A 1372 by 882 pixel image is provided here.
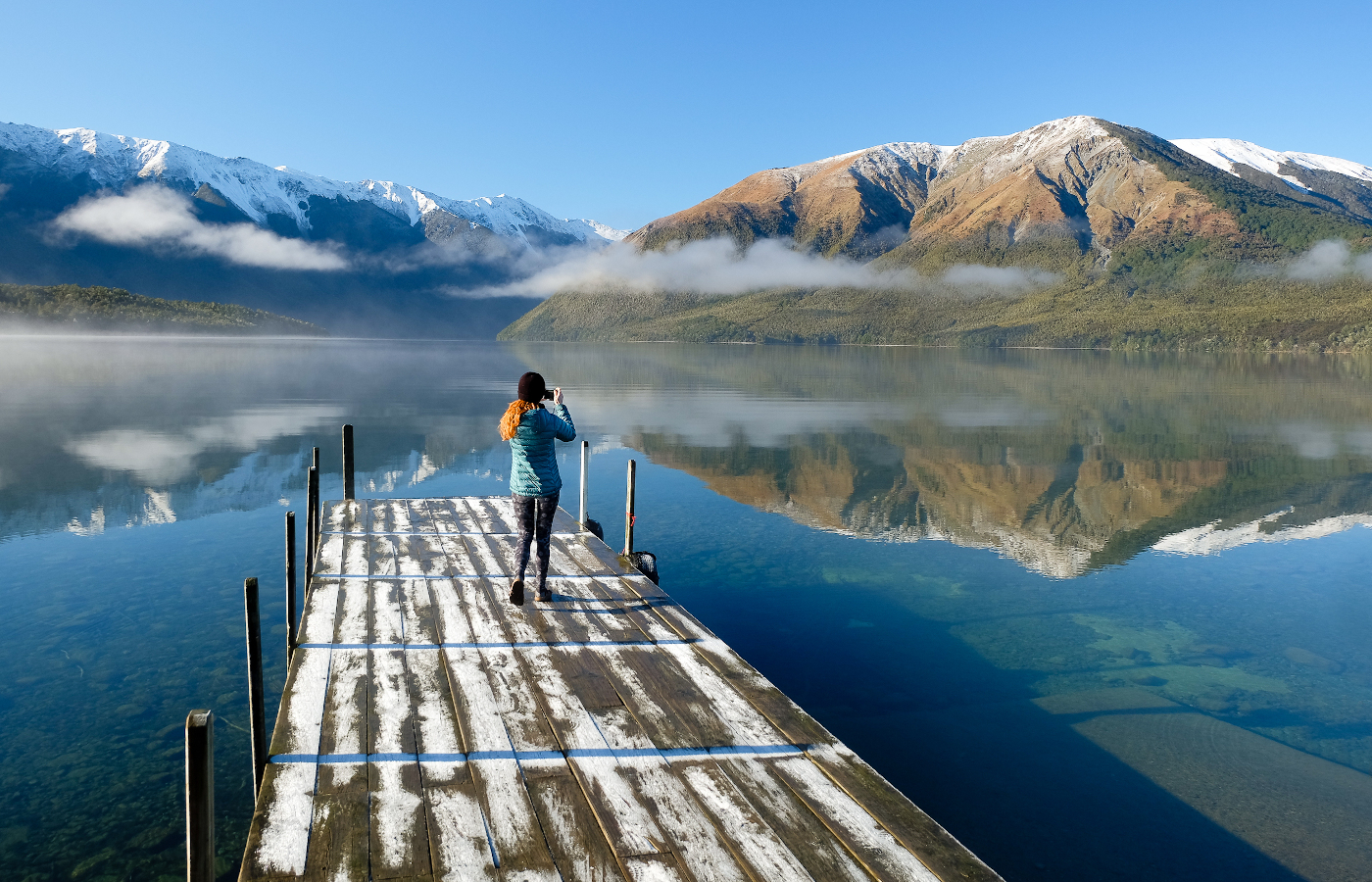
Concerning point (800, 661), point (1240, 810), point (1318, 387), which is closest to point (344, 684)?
point (800, 661)

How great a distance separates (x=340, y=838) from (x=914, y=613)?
1063 centimetres

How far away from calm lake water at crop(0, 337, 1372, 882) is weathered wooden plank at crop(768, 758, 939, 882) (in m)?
3.13

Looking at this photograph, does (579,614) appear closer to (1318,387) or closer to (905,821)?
(905,821)

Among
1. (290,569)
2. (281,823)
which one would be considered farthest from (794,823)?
(290,569)

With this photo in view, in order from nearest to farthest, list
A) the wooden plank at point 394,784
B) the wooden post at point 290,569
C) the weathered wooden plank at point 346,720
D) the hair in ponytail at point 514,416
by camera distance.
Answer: the wooden plank at point 394,784
the weathered wooden plank at point 346,720
the hair in ponytail at point 514,416
the wooden post at point 290,569

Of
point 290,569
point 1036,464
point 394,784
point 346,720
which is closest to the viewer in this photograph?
point 394,784

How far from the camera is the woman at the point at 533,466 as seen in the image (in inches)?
353

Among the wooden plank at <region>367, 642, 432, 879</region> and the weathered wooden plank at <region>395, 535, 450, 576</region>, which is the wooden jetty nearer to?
the wooden plank at <region>367, 642, 432, 879</region>

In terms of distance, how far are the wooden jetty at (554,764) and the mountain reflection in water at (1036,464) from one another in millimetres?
11733

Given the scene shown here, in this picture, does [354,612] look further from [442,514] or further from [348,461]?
[348,461]

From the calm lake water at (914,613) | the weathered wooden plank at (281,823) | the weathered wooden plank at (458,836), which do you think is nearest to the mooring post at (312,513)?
the calm lake water at (914,613)

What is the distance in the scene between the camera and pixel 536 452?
29.7ft

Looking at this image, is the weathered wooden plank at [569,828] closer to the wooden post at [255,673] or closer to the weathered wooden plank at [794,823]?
the weathered wooden plank at [794,823]

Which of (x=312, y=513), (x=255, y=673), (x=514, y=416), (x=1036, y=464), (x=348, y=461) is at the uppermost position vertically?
(x=514, y=416)
